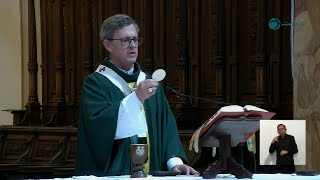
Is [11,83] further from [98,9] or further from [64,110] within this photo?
[98,9]

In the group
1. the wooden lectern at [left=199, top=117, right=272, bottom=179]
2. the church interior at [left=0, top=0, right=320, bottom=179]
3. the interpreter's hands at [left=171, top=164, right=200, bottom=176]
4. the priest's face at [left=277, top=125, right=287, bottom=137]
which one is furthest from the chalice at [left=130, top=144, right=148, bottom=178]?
the church interior at [left=0, top=0, right=320, bottom=179]

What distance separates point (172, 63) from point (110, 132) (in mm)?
5361

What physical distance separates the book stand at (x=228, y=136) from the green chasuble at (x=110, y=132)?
26.4 inches

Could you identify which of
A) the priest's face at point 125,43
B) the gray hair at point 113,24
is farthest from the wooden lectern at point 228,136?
the gray hair at point 113,24

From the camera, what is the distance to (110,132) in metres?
3.79

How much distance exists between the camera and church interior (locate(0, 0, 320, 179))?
248 inches

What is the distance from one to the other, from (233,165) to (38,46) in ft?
25.8

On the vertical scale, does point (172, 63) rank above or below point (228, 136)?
above

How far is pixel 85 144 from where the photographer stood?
396cm

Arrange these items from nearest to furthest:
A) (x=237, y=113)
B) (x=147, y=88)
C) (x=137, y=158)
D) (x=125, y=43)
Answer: (x=237, y=113), (x=137, y=158), (x=147, y=88), (x=125, y=43)

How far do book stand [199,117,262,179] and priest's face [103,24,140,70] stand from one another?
805 millimetres

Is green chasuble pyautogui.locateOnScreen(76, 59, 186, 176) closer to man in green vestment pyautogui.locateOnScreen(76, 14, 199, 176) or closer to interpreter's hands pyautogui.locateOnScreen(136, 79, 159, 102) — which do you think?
man in green vestment pyautogui.locateOnScreen(76, 14, 199, 176)

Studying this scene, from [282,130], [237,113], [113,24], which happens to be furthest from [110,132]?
[282,130]

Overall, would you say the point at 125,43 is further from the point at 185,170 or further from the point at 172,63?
the point at 172,63
